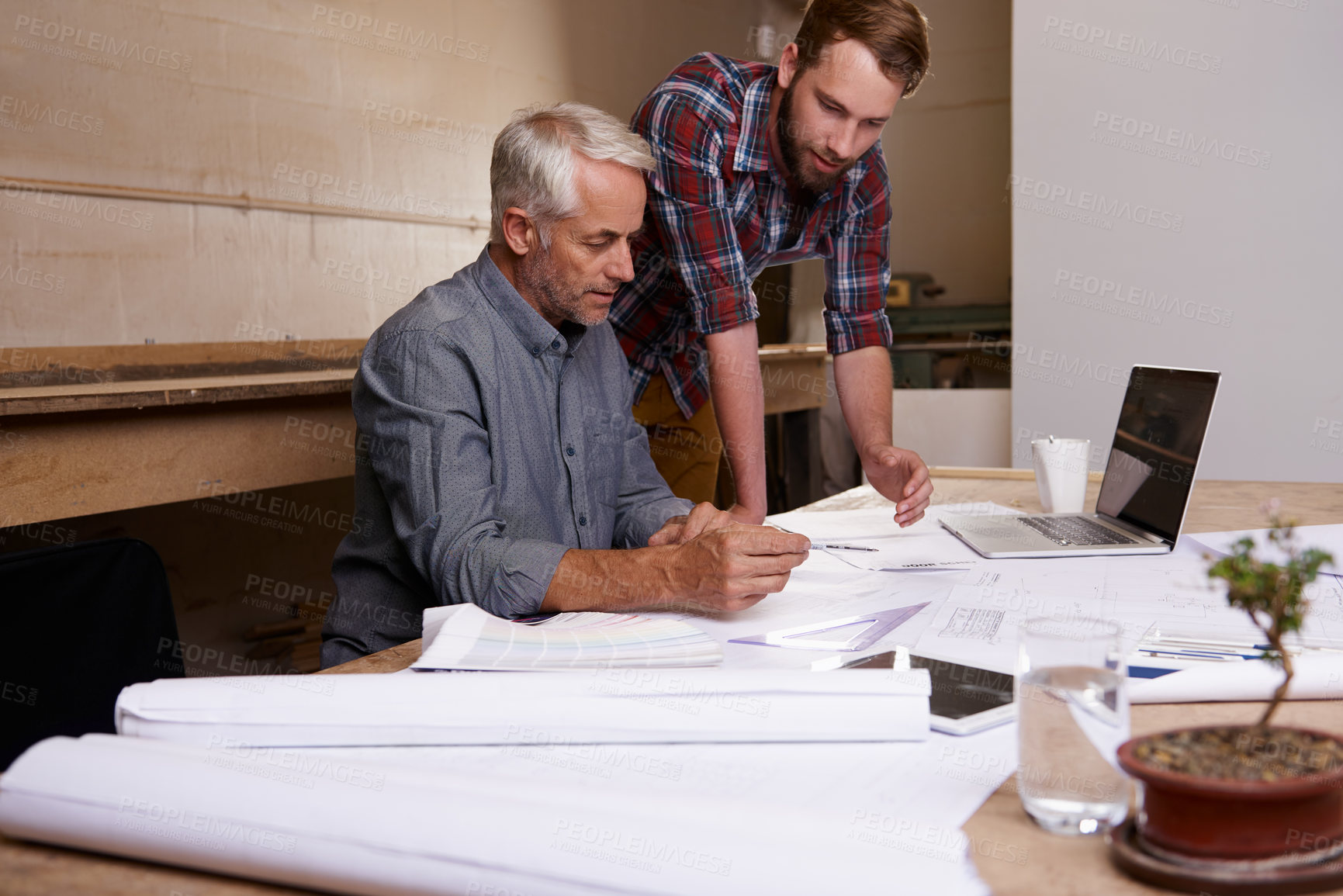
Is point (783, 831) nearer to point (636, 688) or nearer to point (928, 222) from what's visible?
point (636, 688)

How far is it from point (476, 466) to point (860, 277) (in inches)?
41.8

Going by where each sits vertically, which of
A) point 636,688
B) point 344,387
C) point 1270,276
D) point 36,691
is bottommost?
point 36,691

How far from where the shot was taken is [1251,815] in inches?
18.2

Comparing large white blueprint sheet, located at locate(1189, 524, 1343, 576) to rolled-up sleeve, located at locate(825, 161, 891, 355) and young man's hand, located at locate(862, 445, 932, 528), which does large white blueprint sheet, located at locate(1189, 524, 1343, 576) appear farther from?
rolled-up sleeve, located at locate(825, 161, 891, 355)

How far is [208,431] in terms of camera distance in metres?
1.99

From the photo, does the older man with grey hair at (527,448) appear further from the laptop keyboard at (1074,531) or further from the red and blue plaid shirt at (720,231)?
the laptop keyboard at (1074,531)

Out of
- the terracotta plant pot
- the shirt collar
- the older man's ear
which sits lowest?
the terracotta plant pot

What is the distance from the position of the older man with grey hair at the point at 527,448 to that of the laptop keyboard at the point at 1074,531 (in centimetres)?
50

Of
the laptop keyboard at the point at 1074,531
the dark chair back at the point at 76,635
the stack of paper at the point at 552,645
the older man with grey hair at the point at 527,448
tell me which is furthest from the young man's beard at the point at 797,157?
the dark chair back at the point at 76,635

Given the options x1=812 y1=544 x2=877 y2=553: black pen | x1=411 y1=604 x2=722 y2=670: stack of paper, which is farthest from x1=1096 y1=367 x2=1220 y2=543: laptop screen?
x1=411 y1=604 x2=722 y2=670: stack of paper

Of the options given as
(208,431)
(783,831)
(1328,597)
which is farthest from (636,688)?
(208,431)

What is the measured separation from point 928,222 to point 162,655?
13.7ft

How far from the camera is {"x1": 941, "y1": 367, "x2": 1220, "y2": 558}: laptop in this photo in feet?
4.36

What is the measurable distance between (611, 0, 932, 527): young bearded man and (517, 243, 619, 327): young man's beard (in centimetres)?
35
